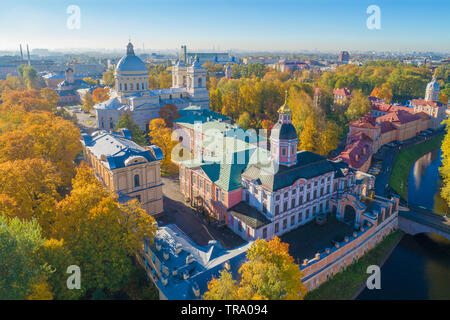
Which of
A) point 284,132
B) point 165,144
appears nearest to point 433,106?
point 284,132

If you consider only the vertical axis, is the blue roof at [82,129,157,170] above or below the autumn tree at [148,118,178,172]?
above

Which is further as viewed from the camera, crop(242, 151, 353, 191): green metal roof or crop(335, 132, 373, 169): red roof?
crop(335, 132, 373, 169): red roof

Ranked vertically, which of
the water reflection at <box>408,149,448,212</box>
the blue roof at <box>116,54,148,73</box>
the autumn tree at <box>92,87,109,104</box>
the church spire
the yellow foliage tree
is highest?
the church spire

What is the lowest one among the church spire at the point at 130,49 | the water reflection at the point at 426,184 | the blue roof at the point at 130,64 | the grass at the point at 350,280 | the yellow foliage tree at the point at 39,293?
the grass at the point at 350,280

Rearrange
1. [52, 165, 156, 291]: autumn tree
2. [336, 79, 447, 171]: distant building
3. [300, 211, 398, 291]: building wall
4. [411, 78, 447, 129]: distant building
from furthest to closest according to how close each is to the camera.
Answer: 1. [411, 78, 447, 129]: distant building
2. [336, 79, 447, 171]: distant building
3. [300, 211, 398, 291]: building wall
4. [52, 165, 156, 291]: autumn tree

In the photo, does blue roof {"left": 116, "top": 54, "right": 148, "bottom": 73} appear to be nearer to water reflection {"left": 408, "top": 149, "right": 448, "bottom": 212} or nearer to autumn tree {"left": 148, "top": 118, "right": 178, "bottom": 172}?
autumn tree {"left": 148, "top": 118, "right": 178, "bottom": 172}

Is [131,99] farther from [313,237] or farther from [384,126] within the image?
[384,126]

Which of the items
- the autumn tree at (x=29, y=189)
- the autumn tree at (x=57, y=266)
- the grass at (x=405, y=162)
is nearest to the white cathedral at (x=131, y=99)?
the autumn tree at (x=29, y=189)

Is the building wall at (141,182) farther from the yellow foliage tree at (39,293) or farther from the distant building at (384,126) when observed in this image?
the distant building at (384,126)

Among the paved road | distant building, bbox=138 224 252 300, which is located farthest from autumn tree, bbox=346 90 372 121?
distant building, bbox=138 224 252 300
